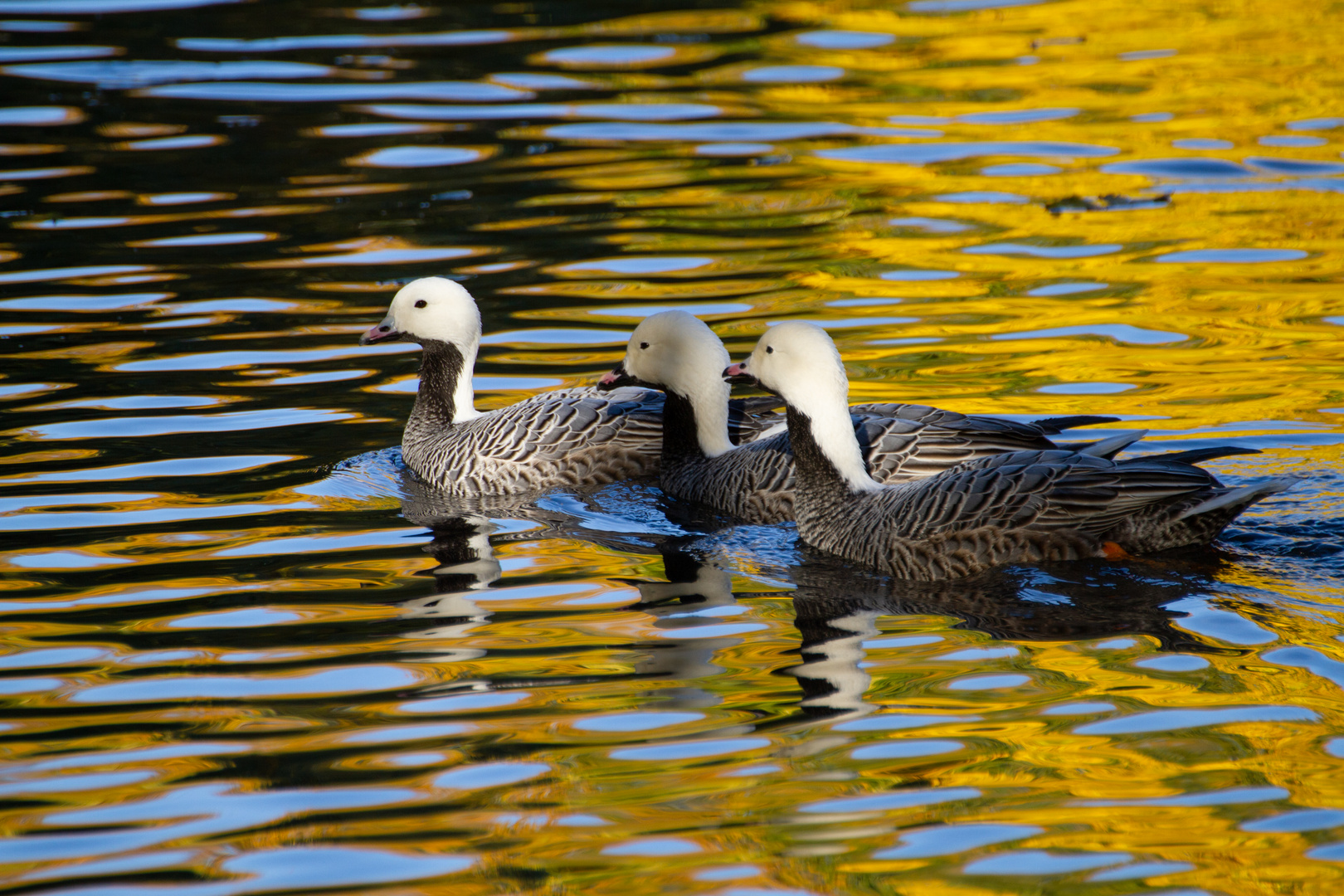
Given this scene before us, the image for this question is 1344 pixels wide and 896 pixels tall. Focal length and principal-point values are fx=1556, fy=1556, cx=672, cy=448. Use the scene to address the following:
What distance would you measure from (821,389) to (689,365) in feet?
4.81

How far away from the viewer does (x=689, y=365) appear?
9453 millimetres

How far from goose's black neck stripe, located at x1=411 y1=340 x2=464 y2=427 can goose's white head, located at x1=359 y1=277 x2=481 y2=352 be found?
0.30 feet

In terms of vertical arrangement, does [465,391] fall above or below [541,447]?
above

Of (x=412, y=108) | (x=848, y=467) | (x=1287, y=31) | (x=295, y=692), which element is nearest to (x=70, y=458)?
(x=295, y=692)

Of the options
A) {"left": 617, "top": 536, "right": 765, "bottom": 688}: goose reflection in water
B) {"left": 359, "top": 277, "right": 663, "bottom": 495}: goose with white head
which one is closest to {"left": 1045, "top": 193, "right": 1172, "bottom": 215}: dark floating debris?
{"left": 359, "top": 277, "right": 663, "bottom": 495}: goose with white head

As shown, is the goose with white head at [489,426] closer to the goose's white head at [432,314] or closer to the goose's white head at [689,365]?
the goose's white head at [432,314]

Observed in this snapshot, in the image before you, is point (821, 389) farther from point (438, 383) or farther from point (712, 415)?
point (438, 383)

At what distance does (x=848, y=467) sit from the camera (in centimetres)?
825

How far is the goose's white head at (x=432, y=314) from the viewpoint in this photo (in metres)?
10.2

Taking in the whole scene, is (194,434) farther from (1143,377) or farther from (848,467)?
(1143,377)

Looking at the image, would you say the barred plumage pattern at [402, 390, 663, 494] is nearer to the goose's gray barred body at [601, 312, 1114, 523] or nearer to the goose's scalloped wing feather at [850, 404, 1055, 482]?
the goose's gray barred body at [601, 312, 1114, 523]

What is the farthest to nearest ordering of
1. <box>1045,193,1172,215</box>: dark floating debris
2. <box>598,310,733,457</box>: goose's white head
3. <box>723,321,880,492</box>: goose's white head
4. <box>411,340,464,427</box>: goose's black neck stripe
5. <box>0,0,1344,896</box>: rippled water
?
<box>1045,193,1172,215</box>: dark floating debris < <box>411,340,464,427</box>: goose's black neck stripe < <box>598,310,733,457</box>: goose's white head < <box>723,321,880,492</box>: goose's white head < <box>0,0,1344,896</box>: rippled water

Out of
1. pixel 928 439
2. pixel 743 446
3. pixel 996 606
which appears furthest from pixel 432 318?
pixel 996 606

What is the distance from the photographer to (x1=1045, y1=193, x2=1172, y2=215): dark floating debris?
48.2 feet
